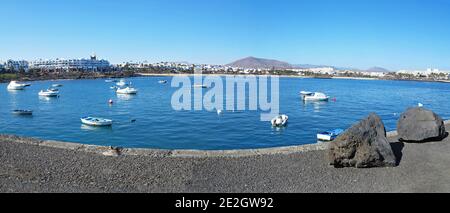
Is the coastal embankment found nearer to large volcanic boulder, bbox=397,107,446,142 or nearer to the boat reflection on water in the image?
large volcanic boulder, bbox=397,107,446,142

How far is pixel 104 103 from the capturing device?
47.3 metres

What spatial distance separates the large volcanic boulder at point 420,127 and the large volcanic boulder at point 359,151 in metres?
2.97

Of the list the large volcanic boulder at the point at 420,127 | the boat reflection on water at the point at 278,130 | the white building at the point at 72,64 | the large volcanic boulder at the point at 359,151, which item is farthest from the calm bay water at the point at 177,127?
the white building at the point at 72,64

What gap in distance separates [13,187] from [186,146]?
13448mm

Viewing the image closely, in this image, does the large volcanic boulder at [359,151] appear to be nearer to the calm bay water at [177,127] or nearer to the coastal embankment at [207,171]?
the coastal embankment at [207,171]

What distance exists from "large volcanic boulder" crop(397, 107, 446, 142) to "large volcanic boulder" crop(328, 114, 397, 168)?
2.97 meters

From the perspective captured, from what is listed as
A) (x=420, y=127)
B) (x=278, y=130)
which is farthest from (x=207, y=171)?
(x=278, y=130)

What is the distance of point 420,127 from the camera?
12.2 m

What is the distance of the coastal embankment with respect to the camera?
796 centimetres

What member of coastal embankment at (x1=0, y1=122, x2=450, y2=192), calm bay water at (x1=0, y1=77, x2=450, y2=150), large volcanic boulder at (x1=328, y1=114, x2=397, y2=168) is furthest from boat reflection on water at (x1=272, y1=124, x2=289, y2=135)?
large volcanic boulder at (x1=328, y1=114, x2=397, y2=168)

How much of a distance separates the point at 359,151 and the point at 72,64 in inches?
6786

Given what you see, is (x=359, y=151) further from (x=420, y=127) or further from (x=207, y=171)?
(x=207, y=171)
